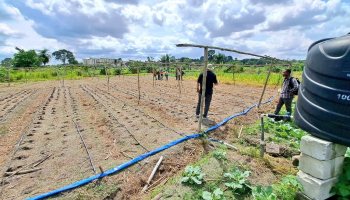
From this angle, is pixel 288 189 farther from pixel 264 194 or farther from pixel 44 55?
pixel 44 55

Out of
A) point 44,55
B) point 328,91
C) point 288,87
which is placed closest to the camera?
point 328,91

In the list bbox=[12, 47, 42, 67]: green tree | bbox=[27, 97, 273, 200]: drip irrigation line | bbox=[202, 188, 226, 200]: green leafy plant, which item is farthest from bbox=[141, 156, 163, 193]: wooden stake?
bbox=[12, 47, 42, 67]: green tree

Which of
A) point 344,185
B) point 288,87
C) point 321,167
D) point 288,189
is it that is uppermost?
point 288,87

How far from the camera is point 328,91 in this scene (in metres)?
2.44

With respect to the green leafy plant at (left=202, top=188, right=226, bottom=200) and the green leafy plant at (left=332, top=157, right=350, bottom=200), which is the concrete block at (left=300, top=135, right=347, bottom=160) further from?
the green leafy plant at (left=202, top=188, right=226, bottom=200)

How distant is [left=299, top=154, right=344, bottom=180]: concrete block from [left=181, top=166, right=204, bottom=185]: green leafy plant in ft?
4.11

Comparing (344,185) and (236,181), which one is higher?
(344,185)

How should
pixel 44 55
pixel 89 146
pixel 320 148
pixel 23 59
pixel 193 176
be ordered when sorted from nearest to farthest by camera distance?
1. pixel 320 148
2. pixel 193 176
3. pixel 89 146
4. pixel 23 59
5. pixel 44 55

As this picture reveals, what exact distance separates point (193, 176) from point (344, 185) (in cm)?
171

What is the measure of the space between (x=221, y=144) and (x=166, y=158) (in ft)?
4.15

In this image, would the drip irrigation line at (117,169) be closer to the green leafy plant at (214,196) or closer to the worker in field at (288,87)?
the green leafy plant at (214,196)

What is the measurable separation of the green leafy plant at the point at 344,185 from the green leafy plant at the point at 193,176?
153 cm

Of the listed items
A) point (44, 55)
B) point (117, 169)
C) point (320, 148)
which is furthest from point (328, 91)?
point (44, 55)

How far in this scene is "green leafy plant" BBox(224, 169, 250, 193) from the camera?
3308 mm
